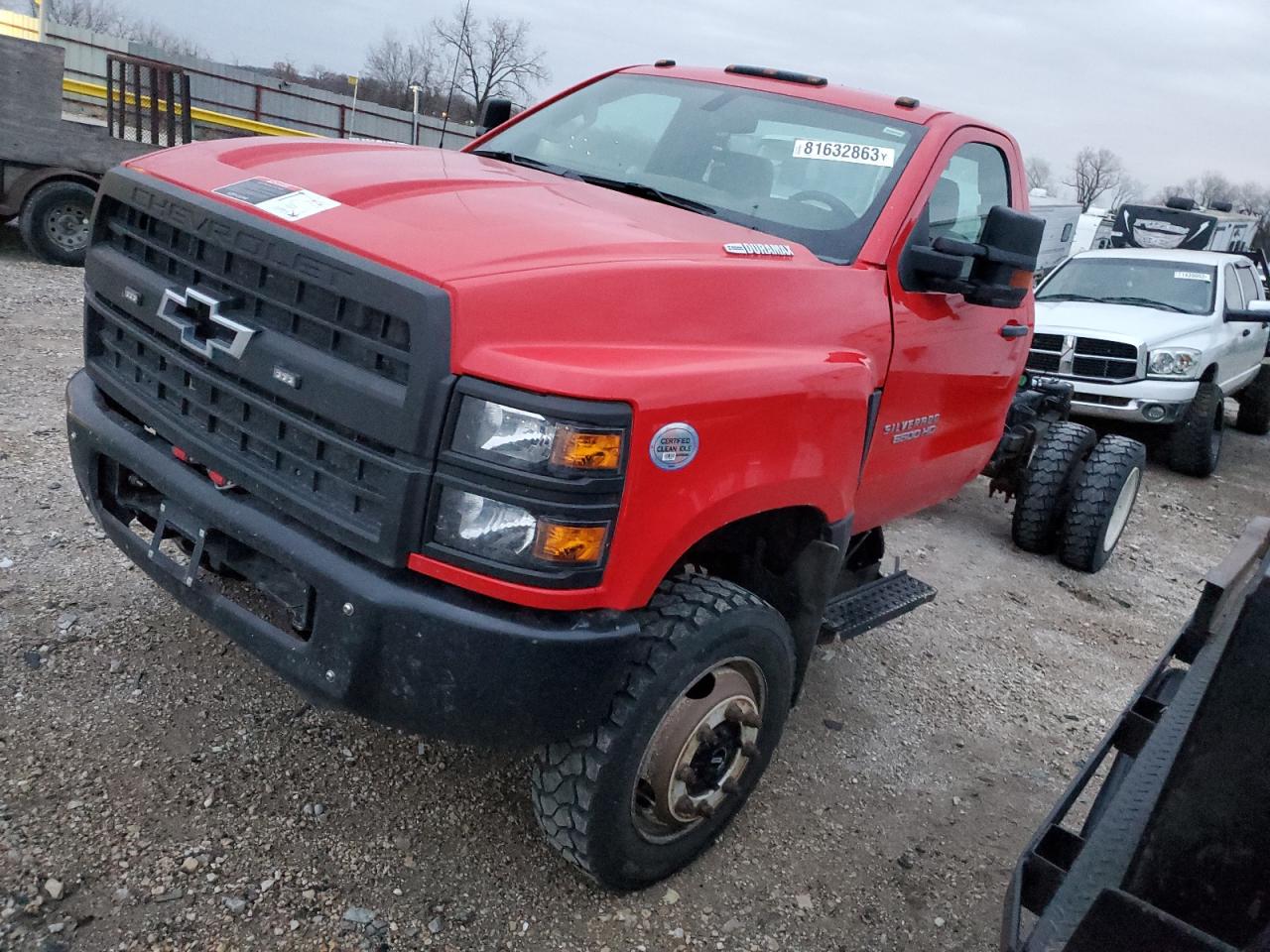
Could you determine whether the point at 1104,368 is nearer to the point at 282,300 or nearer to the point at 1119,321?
the point at 1119,321

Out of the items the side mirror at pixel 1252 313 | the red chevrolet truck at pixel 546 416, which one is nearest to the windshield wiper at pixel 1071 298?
the side mirror at pixel 1252 313

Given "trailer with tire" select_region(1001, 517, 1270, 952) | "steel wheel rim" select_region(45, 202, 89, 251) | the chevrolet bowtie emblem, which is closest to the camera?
"trailer with tire" select_region(1001, 517, 1270, 952)

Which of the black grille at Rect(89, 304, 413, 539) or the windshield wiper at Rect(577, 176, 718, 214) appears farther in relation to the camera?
the windshield wiper at Rect(577, 176, 718, 214)

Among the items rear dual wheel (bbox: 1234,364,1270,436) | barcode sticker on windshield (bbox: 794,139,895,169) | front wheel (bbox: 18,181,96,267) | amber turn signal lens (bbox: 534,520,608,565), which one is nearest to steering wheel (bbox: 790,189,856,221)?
barcode sticker on windshield (bbox: 794,139,895,169)

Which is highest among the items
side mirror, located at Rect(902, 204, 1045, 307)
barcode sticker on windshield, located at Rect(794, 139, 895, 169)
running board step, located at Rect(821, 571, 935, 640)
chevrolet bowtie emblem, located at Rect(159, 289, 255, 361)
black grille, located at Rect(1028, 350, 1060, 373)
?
barcode sticker on windshield, located at Rect(794, 139, 895, 169)

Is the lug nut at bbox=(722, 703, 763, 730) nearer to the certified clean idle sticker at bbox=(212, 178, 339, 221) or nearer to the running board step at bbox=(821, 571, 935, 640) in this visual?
the running board step at bbox=(821, 571, 935, 640)

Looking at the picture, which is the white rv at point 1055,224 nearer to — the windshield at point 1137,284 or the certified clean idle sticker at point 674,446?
the windshield at point 1137,284

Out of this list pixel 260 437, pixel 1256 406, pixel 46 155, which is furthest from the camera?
pixel 1256 406

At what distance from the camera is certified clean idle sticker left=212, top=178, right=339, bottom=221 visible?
7.52 ft

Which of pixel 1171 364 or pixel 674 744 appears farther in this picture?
pixel 1171 364

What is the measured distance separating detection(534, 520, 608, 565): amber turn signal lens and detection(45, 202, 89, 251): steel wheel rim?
9.02 meters

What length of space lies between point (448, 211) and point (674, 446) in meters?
0.83

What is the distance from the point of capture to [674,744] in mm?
2492

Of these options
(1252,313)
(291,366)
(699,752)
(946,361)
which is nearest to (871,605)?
(946,361)
